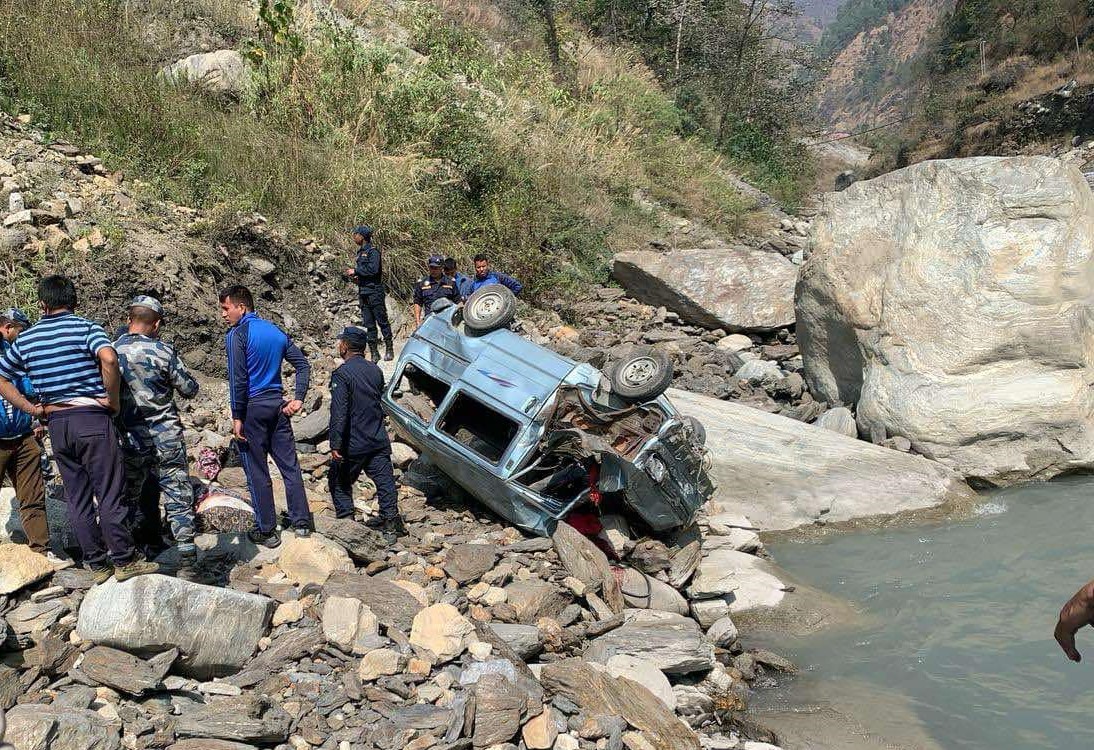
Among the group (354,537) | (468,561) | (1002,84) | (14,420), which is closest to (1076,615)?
(468,561)

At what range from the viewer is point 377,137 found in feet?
45.0

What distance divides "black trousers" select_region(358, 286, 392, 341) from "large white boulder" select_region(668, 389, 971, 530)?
12.5 ft

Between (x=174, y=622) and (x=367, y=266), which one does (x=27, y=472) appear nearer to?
(x=174, y=622)

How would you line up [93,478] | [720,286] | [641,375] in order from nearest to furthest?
1. [93,478]
2. [641,375]
3. [720,286]

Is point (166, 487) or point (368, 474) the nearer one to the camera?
point (166, 487)

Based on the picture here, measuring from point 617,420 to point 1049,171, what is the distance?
6687mm

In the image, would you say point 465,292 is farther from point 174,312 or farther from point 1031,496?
point 1031,496

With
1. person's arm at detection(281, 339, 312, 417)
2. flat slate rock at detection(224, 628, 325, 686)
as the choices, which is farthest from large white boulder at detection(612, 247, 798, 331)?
flat slate rock at detection(224, 628, 325, 686)

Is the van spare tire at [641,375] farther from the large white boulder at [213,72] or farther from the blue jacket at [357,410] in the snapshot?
the large white boulder at [213,72]

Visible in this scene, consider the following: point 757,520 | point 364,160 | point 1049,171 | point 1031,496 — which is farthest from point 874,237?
point 364,160

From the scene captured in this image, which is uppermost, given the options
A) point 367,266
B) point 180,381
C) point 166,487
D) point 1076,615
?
point 1076,615

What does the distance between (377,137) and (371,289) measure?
5.01 meters

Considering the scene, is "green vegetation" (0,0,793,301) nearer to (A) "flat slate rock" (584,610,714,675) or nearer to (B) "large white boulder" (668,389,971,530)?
(B) "large white boulder" (668,389,971,530)

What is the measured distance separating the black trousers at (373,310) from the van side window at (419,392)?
7.60ft
